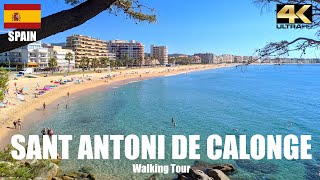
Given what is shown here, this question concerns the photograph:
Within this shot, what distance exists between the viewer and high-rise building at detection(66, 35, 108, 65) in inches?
5030

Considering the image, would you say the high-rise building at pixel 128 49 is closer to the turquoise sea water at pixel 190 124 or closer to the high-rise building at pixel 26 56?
the high-rise building at pixel 26 56

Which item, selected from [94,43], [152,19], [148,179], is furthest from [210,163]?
[94,43]

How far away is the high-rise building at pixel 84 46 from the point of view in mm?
127750

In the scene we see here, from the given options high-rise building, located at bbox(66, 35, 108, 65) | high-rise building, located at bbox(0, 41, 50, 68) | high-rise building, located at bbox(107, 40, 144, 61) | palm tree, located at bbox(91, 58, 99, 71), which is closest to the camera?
high-rise building, located at bbox(0, 41, 50, 68)

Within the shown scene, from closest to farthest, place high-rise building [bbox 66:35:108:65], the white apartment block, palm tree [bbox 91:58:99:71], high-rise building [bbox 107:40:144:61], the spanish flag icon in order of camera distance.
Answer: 1. the spanish flag icon
2. the white apartment block
3. palm tree [bbox 91:58:99:71]
4. high-rise building [bbox 66:35:108:65]
5. high-rise building [bbox 107:40:144:61]

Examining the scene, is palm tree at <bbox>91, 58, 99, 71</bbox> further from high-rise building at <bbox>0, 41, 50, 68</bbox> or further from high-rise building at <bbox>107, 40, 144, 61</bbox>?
high-rise building at <bbox>107, 40, 144, 61</bbox>

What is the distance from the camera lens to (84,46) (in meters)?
132

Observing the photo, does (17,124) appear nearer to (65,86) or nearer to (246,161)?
(246,161)

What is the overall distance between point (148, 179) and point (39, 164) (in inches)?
234

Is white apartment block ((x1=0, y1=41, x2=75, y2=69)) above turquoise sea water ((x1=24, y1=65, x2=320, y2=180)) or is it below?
above

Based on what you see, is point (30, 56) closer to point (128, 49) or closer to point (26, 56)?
point (26, 56)

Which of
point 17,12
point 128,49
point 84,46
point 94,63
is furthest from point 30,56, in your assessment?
point 128,49

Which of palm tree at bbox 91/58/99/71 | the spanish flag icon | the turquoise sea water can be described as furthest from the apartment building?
the spanish flag icon

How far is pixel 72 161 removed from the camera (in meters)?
19.8
